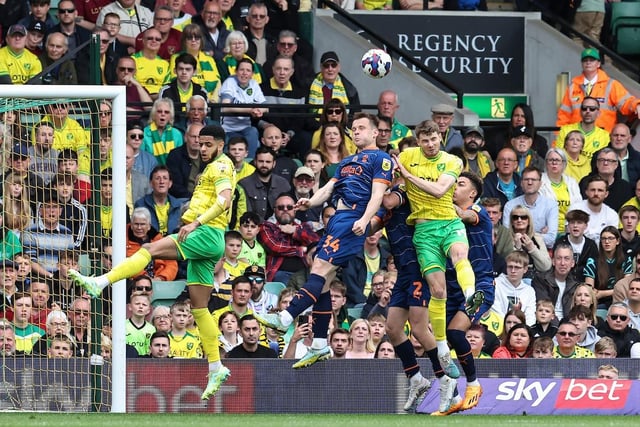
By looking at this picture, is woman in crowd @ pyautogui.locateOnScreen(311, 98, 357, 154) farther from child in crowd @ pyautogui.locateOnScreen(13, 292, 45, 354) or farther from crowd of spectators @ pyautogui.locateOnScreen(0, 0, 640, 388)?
child in crowd @ pyautogui.locateOnScreen(13, 292, 45, 354)

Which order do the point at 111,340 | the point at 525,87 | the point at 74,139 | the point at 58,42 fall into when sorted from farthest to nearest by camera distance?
the point at 525,87 < the point at 58,42 < the point at 74,139 < the point at 111,340

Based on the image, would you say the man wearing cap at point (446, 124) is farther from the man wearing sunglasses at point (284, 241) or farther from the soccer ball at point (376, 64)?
the soccer ball at point (376, 64)

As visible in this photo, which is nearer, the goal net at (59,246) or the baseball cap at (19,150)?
the goal net at (59,246)

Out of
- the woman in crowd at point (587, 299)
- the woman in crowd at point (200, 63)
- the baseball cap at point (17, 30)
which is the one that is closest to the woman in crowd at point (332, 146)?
the woman in crowd at point (200, 63)

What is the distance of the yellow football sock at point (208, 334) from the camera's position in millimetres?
13903

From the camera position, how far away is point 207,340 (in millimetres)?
13922

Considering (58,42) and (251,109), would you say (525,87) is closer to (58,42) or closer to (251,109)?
(251,109)

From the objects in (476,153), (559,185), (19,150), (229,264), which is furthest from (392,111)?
(19,150)

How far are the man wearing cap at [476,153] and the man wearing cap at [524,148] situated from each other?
0.36m

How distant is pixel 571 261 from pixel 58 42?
581cm

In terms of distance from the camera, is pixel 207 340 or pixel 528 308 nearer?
pixel 207 340

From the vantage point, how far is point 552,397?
14.6 metres

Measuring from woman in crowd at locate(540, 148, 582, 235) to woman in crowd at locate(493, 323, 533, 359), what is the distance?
2627 millimetres

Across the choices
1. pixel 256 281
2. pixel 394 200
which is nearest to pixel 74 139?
pixel 256 281
